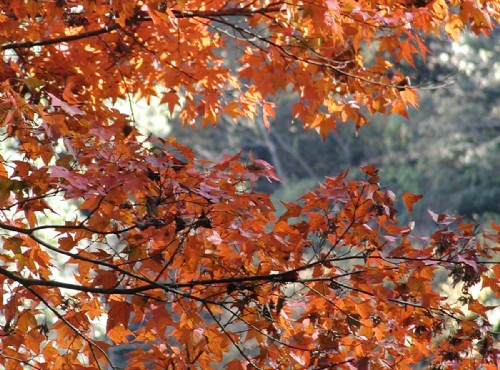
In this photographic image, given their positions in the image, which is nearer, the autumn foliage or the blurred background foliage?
the autumn foliage

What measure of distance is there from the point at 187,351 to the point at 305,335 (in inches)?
13.1

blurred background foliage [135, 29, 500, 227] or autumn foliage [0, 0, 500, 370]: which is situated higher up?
blurred background foliage [135, 29, 500, 227]

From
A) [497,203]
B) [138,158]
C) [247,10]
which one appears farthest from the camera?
[497,203]

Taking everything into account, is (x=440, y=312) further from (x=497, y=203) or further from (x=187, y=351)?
(x=497, y=203)

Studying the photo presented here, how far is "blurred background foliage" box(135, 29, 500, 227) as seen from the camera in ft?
47.3

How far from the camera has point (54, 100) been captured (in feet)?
6.93

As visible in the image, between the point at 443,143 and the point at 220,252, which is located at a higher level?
the point at 443,143

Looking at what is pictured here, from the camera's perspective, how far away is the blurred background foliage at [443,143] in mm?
14422

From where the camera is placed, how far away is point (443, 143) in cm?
1534

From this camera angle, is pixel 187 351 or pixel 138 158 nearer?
pixel 138 158

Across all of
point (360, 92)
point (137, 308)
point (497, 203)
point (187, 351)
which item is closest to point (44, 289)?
point (137, 308)

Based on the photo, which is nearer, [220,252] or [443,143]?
[220,252]

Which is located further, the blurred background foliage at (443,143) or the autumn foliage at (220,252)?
the blurred background foliage at (443,143)

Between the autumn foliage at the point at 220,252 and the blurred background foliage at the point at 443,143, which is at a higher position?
the blurred background foliage at the point at 443,143
